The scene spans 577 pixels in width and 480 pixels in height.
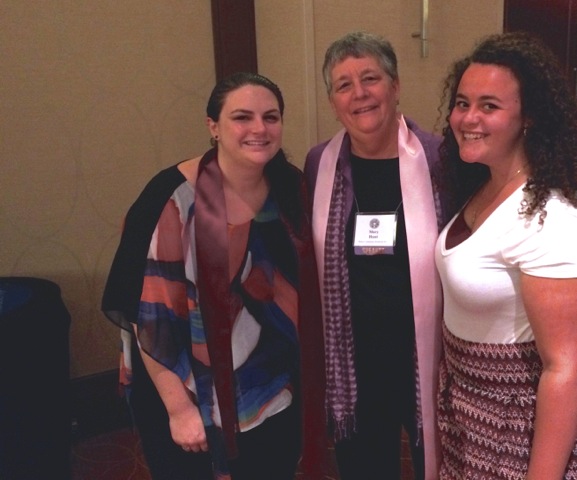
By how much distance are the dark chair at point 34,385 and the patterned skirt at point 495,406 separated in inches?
54.9

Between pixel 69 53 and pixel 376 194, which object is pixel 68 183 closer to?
pixel 69 53

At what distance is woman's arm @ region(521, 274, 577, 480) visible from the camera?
3.37 feet

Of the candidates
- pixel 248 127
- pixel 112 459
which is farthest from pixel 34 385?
pixel 248 127

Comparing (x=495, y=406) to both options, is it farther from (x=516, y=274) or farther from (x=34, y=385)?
(x=34, y=385)

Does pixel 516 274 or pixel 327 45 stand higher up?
pixel 327 45

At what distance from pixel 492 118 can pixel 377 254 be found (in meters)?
0.49

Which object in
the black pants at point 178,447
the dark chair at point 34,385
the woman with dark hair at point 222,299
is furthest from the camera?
the dark chair at point 34,385

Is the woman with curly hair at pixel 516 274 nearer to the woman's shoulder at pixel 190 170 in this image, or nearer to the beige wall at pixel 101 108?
the woman's shoulder at pixel 190 170

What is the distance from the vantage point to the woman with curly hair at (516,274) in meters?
1.05

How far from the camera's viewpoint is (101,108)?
243 centimetres

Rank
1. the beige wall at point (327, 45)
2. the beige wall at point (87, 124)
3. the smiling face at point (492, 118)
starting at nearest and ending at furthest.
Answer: the smiling face at point (492, 118) < the beige wall at point (87, 124) < the beige wall at point (327, 45)

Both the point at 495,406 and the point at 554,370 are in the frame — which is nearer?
the point at 554,370

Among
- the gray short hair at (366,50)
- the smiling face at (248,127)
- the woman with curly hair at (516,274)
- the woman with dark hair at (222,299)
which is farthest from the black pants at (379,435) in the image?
the gray short hair at (366,50)

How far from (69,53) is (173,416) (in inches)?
64.4
